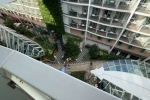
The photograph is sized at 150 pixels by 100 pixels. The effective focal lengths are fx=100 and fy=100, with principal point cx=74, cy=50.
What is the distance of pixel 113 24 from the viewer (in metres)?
15.5

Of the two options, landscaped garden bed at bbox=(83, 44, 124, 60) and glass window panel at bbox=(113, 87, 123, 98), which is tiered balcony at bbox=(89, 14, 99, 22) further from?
glass window panel at bbox=(113, 87, 123, 98)

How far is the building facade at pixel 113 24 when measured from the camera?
13.5 meters

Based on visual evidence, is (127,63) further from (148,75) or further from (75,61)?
(75,61)

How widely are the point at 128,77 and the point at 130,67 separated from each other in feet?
5.13

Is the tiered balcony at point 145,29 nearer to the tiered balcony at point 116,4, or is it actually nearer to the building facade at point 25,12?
the tiered balcony at point 116,4

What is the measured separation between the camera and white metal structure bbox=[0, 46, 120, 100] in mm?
1663

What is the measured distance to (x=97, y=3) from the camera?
15.0 metres

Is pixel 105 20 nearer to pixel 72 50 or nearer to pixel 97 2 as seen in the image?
pixel 97 2

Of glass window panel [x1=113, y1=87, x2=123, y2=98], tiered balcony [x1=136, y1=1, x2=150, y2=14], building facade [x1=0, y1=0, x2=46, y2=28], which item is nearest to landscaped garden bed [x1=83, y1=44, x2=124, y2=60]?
glass window panel [x1=113, y1=87, x2=123, y2=98]

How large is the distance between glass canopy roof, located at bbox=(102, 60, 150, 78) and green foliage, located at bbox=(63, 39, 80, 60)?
6.27 metres

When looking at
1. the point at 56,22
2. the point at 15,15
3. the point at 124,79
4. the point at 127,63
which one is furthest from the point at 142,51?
the point at 15,15

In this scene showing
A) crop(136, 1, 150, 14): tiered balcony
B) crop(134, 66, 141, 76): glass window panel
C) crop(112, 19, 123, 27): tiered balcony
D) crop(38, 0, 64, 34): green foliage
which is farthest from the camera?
crop(38, 0, 64, 34): green foliage

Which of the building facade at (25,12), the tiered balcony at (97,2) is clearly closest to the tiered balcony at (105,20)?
the tiered balcony at (97,2)

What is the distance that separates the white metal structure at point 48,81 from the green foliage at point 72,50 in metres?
15.6
